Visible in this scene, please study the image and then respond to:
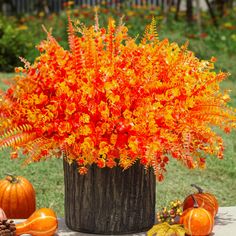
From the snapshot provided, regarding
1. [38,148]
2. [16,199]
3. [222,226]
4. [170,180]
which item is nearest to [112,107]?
[38,148]

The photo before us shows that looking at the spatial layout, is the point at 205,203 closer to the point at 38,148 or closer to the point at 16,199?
the point at 38,148

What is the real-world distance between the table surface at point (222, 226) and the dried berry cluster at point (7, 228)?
0.78 ft

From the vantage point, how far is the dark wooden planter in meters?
3.55

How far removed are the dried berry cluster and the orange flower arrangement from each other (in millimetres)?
328

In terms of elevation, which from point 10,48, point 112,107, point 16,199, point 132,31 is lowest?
point 132,31

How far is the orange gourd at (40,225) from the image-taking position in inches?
140

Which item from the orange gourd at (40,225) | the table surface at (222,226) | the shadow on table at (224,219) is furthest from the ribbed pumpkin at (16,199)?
the shadow on table at (224,219)

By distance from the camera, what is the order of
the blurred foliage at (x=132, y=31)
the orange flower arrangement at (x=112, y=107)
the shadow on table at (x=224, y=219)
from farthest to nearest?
1. the blurred foliage at (x=132, y=31)
2. the shadow on table at (x=224, y=219)
3. the orange flower arrangement at (x=112, y=107)

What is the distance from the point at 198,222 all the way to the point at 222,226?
0.28m

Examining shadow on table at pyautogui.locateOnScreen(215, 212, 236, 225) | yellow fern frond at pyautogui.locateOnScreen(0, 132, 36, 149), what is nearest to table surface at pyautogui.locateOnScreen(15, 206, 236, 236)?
shadow on table at pyautogui.locateOnScreen(215, 212, 236, 225)

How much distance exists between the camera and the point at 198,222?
3.54 meters

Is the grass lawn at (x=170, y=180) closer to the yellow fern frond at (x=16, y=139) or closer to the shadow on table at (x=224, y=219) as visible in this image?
the shadow on table at (x=224, y=219)

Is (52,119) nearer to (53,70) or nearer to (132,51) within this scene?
(53,70)

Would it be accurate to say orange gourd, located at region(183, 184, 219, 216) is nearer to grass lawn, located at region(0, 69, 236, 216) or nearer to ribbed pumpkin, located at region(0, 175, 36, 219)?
ribbed pumpkin, located at region(0, 175, 36, 219)
